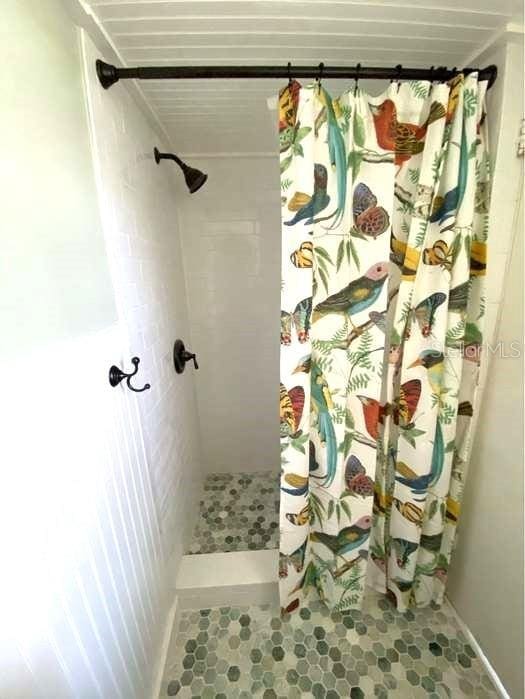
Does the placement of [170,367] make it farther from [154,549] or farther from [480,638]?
[480,638]

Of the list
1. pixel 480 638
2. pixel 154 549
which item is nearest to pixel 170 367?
pixel 154 549

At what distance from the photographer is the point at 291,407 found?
90 centimetres

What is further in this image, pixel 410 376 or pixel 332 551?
pixel 332 551

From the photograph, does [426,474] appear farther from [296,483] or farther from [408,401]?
[296,483]

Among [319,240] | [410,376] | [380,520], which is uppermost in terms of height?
[319,240]

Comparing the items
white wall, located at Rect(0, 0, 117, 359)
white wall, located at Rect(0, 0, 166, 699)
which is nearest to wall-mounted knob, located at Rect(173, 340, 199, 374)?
white wall, located at Rect(0, 0, 166, 699)

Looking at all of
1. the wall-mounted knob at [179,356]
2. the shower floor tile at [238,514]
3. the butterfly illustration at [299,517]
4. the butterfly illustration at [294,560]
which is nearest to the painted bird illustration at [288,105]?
the wall-mounted knob at [179,356]

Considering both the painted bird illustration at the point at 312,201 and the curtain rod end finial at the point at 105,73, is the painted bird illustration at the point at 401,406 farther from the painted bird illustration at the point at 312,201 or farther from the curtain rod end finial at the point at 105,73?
the curtain rod end finial at the point at 105,73

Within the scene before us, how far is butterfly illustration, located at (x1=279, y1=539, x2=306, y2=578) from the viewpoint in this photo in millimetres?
1042

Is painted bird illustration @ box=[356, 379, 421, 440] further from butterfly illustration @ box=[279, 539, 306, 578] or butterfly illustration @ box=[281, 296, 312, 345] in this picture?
butterfly illustration @ box=[279, 539, 306, 578]

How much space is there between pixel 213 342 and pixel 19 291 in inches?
53.1

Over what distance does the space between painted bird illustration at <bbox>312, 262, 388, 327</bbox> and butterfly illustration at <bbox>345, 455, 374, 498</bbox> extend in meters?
0.53

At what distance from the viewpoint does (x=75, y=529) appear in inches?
22.0

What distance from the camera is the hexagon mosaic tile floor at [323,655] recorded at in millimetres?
943
